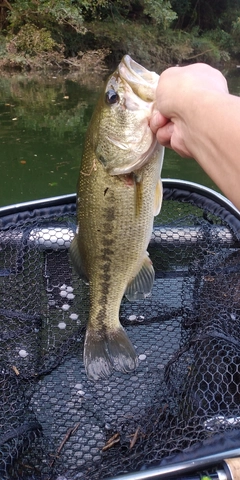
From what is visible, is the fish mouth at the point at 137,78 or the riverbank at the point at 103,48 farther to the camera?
the riverbank at the point at 103,48

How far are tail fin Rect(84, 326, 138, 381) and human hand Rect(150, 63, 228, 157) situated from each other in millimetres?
993

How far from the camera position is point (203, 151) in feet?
4.90

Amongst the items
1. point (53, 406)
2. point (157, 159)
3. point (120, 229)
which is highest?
point (157, 159)

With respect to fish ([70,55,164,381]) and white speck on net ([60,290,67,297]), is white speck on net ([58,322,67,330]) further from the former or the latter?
fish ([70,55,164,381])

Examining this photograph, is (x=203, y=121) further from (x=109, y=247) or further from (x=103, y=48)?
(x=103, y=48)

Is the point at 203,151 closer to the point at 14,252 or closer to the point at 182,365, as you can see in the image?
the point at 182,365

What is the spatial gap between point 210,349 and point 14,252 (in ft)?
4.02

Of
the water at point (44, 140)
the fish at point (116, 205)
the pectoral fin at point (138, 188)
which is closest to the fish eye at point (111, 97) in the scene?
the fish at point (116, 205)

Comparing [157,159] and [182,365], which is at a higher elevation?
[157,159]

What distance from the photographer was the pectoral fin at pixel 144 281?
7.39 feet

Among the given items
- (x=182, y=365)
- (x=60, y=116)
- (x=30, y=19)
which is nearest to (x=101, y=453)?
(x=182, y=365)

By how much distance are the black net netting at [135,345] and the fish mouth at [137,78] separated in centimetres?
84

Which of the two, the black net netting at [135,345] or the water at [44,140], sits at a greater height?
the black net netting at [135,345]

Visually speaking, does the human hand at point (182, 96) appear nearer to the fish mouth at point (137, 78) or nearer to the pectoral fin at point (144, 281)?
the fish mouth at point (137, 78)
